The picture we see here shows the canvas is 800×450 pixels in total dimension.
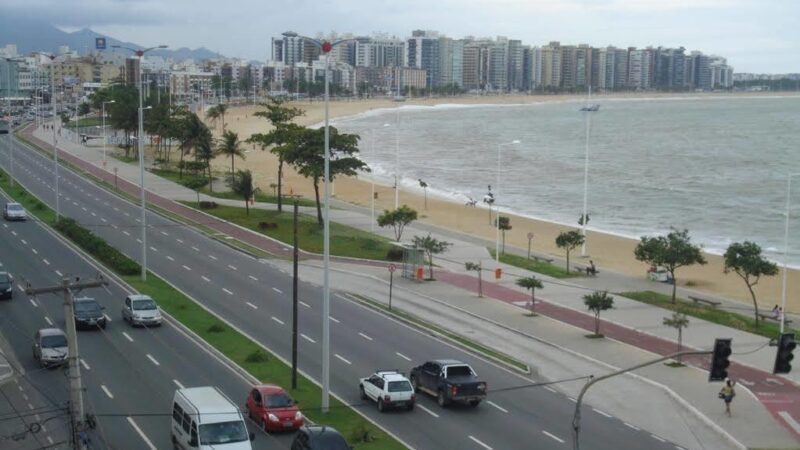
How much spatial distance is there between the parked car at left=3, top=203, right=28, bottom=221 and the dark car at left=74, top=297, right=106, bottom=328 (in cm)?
2628

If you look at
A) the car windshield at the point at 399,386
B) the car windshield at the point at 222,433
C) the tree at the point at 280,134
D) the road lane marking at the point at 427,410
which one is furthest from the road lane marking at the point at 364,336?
the tree at the point at 280,134

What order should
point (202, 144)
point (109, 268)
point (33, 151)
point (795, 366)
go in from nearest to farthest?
point (795, 366), point (109, 268), point (202, 144), point (33, 151)

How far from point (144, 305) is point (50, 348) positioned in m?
5.95

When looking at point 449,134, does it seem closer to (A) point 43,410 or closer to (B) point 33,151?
(B) point 33,151

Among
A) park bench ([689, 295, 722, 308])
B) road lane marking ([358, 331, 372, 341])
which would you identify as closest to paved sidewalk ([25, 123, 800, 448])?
park bench ([689, 295, 722, 308])

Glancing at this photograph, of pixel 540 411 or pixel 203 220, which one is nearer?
pixel 540 411

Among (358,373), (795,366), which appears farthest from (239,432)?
(795,366)

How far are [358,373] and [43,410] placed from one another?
9.38 meters

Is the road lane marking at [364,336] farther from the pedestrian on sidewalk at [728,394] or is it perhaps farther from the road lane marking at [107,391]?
the pedestrian on sidewalk at [728,394]

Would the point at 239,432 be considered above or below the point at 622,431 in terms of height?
above

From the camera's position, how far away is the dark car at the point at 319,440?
2019 centimetres

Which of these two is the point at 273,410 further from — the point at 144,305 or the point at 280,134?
the point at 280,134

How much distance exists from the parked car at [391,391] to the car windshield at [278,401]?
2794 millimetres

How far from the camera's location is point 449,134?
582 ft
